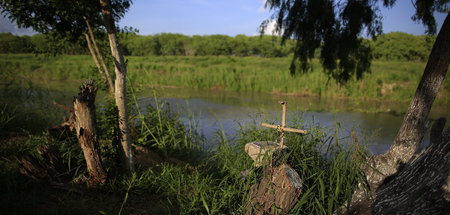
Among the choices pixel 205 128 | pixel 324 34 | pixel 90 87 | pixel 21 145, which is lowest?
pixel 205 128

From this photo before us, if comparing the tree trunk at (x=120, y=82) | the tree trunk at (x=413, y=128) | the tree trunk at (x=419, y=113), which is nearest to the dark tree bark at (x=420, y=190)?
the tree trunk at (x=413, y=128)

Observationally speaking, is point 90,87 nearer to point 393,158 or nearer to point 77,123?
point 77,123

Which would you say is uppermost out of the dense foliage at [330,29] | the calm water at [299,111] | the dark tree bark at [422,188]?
the dense foliage at [330,29]

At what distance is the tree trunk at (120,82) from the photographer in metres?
2.60

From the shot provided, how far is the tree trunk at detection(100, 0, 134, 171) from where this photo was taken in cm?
260

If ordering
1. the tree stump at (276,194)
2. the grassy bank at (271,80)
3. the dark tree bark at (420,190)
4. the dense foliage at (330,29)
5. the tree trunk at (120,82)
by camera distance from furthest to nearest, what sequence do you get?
the grassy bank at (271,80) < the dense foliage at (330,29) < the tree trunk at (120,82) < the tree stump at (276,194) < the dark tree bark at (420,190)

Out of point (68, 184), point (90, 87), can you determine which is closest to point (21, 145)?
point (68, 184)

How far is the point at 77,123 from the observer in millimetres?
2447

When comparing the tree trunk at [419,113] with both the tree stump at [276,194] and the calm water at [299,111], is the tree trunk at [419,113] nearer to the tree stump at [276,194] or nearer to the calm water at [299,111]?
the tree stump at [276,194]

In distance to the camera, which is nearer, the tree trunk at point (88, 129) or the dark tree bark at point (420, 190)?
the dark tree bark at point (420, 190)

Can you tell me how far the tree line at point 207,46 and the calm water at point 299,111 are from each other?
175 cm

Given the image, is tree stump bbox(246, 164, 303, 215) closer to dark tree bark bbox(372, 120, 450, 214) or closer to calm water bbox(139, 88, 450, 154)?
dark tree bark bbox(372, 120, 450, 214)

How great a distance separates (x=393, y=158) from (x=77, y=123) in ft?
11.3

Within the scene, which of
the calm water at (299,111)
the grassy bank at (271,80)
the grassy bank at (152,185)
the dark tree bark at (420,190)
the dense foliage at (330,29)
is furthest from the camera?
the grassy bank at (271,80)
